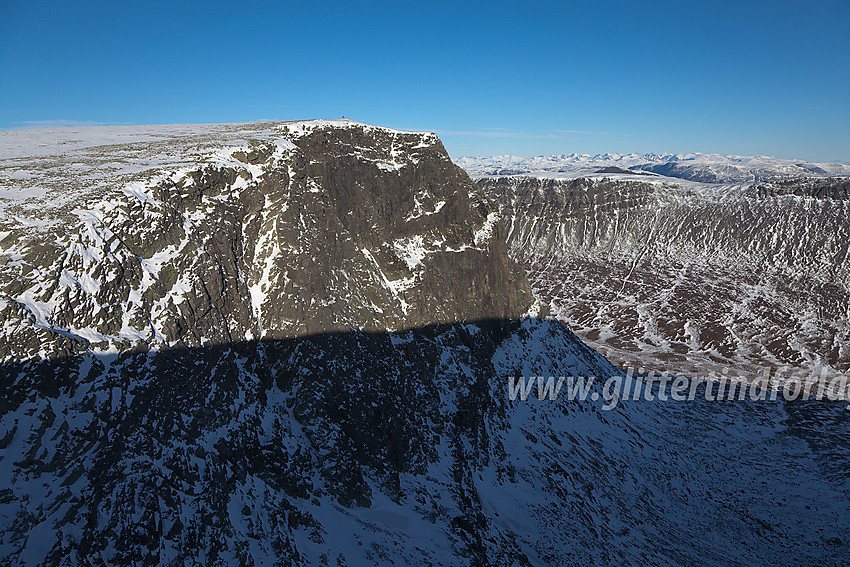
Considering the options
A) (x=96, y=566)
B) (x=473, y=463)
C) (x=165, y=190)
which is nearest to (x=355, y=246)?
(x=165, y=190)

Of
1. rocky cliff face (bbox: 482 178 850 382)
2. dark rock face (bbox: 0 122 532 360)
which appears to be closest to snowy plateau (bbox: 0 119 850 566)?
dark rock face (bbox: 0 122 532 360)

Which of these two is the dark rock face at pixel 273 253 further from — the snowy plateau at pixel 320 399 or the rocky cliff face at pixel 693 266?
the rocky cliff face at pixel 693 266

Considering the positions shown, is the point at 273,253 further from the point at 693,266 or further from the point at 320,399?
the point at 693,266

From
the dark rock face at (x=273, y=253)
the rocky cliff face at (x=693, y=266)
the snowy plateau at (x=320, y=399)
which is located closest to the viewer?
the snowy plateau at (x=320, y=399)

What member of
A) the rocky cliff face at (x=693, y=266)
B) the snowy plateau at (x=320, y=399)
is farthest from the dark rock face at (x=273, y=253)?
the rocky cliff face at (x=693, y=266)

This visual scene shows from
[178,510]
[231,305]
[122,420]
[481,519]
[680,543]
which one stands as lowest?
[680,543]

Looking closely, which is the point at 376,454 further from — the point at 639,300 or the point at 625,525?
the point at 639,300

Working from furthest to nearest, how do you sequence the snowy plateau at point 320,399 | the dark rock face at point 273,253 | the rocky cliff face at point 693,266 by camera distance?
the rocky cliff face at point 693,266 → the dark rock face at point 273,253 → the snowy plateau at point 320,399
